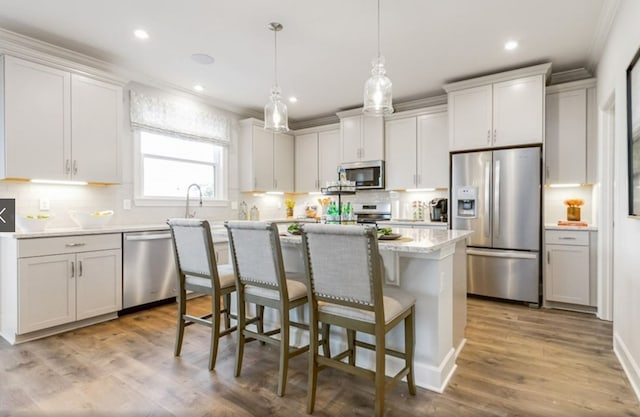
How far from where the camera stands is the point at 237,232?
2.10 meters

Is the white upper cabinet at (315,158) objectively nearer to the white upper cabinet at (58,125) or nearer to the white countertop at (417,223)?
the white countertop at (417,223)

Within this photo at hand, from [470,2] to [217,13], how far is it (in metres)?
1.97

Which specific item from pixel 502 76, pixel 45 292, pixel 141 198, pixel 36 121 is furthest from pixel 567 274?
pixel 36 121

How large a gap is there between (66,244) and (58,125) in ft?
3.66

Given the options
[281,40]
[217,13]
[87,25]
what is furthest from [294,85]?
[87,25]

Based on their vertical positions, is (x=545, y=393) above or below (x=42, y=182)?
below

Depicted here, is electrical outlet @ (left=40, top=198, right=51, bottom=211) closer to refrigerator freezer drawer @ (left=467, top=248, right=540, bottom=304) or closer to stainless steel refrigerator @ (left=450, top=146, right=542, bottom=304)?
stainless steel refrigerator @ (left=450, top=146, right=542, bottom=304)

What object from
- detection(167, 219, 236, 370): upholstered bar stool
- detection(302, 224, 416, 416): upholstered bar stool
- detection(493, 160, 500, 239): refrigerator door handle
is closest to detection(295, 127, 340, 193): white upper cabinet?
detection(493, 160, 500, 239): refrigerator door handle

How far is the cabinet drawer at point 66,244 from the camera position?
2762 millimetres

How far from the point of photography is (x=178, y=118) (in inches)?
174

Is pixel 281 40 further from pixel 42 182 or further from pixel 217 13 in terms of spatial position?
pixel 42 182

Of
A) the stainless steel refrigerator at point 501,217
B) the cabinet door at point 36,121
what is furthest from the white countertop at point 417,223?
the cabinet door at point 36,121

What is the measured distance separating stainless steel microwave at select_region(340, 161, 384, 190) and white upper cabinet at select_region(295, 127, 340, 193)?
393 mm

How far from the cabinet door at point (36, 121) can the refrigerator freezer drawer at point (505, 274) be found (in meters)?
4.41
